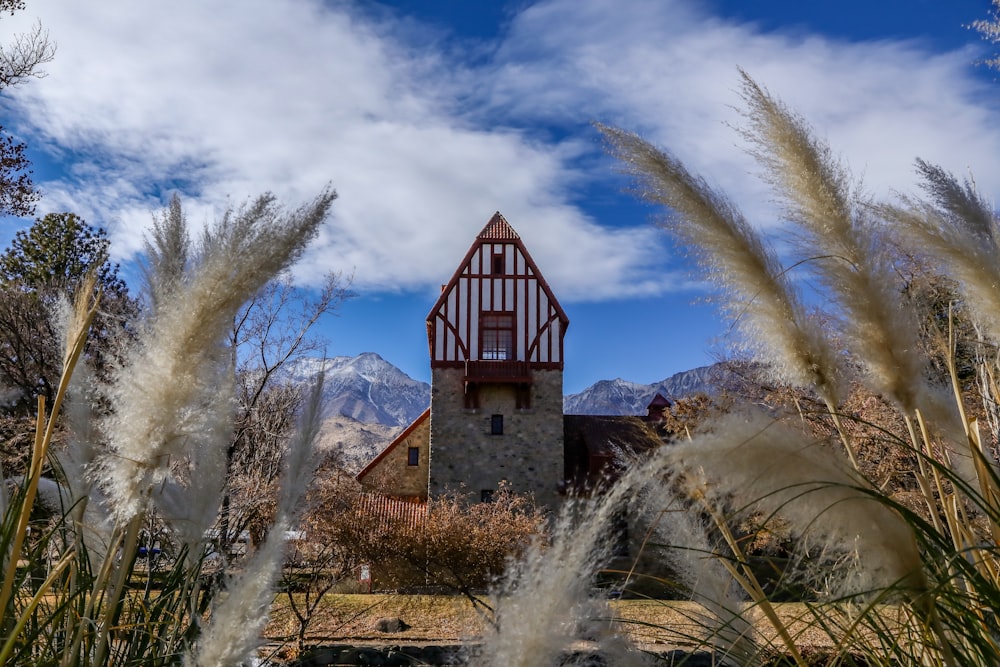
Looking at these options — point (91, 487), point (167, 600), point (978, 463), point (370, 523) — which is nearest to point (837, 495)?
point (978, 463)

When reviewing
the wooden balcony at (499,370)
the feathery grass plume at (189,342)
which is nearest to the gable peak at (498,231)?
the wooden balcony at (499,370)

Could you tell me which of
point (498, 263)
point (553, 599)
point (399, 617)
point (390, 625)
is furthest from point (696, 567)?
point (498, 263)

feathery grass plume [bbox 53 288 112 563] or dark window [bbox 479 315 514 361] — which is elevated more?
dark window [bbox 479 315 514 361]

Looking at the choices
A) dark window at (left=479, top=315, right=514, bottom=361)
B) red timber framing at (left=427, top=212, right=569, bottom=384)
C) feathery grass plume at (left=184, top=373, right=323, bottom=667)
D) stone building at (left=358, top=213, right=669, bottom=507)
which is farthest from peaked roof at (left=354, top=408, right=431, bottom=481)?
feathery grass plume at (left=184, top=373, right=323, bottom=667)

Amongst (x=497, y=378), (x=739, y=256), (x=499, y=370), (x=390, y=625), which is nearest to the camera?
(x=739, y=256)

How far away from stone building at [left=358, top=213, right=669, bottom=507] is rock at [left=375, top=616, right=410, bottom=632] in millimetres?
7391

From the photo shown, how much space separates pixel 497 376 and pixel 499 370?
20 cm

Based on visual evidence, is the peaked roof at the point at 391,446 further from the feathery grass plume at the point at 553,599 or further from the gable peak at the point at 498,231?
the feathery grass plume at the point at 553,599

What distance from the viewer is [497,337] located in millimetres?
19109

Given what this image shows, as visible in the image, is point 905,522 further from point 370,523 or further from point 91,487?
point 370,523

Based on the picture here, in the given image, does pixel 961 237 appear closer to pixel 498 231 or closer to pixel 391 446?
pixel 498 231

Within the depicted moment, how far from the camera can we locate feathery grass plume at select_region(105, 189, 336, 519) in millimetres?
1332

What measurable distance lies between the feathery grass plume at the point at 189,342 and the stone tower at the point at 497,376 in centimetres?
1720

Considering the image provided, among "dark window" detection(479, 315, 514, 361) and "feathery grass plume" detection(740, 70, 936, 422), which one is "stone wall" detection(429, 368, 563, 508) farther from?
"feathery grass plume" detection(740, 70, 936, 422)
